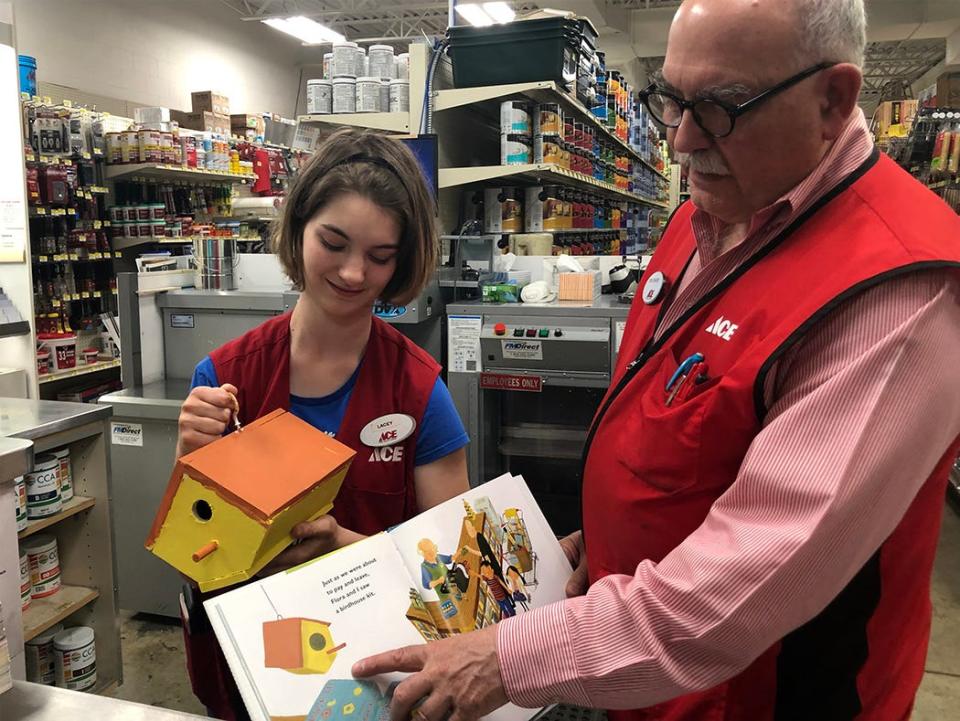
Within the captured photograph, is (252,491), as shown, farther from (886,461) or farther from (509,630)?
(886,461)

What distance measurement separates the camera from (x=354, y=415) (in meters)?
1.50

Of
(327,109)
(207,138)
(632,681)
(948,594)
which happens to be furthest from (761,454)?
(207,138)

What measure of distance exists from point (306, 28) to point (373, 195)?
1058 centimetres

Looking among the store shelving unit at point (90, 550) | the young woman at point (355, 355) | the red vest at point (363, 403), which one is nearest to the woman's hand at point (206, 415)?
the young woman at point (355, 355)

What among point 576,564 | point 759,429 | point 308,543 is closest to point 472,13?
point 576,564

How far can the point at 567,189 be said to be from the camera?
501 centimetres

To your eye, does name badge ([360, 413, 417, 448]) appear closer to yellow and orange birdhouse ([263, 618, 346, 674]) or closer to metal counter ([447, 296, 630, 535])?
yellow and orange birdhouse ([263, 618, 346, 674])

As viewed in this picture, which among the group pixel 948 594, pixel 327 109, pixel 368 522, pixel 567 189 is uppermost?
pixel 327 109

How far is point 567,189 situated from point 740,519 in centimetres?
432

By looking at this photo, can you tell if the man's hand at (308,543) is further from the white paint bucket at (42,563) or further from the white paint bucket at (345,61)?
the white paint bucket at (345,61)

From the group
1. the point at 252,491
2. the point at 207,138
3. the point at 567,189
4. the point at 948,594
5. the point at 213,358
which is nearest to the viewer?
the point at 252,491

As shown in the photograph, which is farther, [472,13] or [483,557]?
[472,13]

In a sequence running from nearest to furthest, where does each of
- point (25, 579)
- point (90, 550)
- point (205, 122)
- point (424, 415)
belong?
point (424, 415) → point (25, 579) → point (90, 550) → point (205, 122)

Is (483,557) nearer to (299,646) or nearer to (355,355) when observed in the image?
(299,646)
